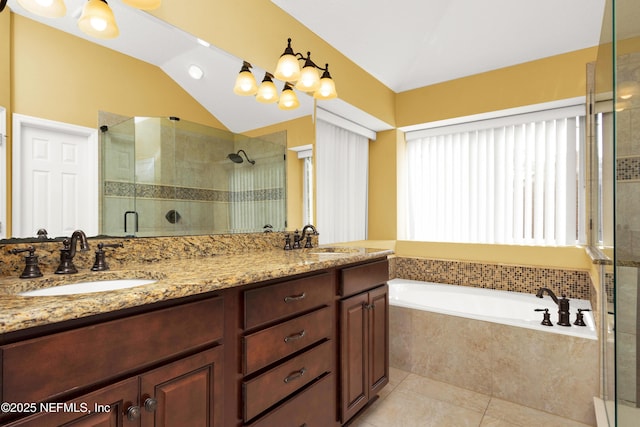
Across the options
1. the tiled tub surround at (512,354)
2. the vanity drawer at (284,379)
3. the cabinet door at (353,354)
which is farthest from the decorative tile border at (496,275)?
the vanity drawer at (284,379)

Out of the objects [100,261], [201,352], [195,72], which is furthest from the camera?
[195,72]

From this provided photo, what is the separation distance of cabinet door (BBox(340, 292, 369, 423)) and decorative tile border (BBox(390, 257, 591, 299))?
1744 millimetres

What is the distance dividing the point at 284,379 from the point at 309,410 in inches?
10.3

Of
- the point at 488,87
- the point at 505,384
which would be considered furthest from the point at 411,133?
the point at 505,384

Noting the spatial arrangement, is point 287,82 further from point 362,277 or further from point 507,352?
point 507,352

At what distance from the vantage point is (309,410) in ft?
4.60

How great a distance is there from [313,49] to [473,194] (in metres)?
2.13

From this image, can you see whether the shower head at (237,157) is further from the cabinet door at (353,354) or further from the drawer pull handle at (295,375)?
the drawer pull handle at (295,375)

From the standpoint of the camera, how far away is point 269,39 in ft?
6.86

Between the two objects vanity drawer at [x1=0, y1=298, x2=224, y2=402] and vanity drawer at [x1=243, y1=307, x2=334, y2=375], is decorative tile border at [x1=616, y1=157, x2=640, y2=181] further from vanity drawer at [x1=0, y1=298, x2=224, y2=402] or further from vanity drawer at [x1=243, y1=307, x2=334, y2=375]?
vanity drawer at [x1=0, y1=298, x2=224, y2=402]

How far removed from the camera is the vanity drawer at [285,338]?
1139mm

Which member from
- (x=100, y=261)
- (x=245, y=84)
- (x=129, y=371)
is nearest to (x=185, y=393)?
(x=129, y=371)

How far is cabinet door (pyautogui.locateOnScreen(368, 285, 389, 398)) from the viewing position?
1.84 m

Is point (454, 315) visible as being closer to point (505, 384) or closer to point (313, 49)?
point (505, 384)
